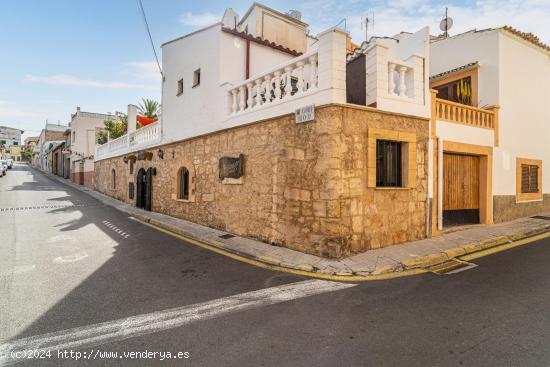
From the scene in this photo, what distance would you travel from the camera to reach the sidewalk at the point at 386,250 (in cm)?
516

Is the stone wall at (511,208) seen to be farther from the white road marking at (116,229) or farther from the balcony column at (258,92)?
the white road marking at (116,229)

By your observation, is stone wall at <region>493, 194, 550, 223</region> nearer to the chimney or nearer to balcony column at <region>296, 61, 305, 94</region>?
balcony column at <region>296, 61, 305, 94</region>

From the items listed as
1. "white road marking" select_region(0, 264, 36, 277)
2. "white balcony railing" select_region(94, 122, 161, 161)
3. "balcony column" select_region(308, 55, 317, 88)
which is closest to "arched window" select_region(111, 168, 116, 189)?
"white balcony railing" select_region(94, 122, 161, 161)

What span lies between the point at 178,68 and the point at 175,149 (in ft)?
10.5

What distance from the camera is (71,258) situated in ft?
18.9

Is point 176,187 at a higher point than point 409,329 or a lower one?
higher

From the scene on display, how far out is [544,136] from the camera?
10742mm

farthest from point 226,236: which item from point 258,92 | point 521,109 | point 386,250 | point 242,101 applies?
point 521,109

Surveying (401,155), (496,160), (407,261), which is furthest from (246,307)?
(496,160)

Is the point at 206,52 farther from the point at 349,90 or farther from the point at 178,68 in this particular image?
the point at 349,90

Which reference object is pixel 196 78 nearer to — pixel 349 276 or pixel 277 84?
pixel 277 84

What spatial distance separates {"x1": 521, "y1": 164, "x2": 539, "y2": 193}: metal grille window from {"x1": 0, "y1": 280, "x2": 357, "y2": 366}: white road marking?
9641 mm

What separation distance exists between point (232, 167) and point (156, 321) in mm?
4951

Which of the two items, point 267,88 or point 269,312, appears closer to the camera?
point 269,312
